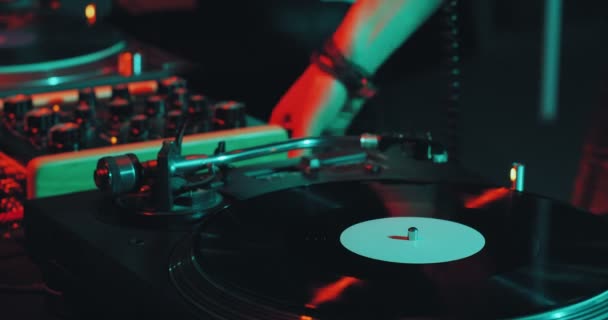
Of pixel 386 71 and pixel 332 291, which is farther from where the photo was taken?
pixel 386 71

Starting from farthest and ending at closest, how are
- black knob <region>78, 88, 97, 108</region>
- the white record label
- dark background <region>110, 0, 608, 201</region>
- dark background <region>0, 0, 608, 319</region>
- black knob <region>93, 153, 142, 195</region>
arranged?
dark background <region>110, 0, 608, 201</region> < dark background <region>0, 0, 608, 319</region> < black knob <region>78, 88, 97, 108</region> < black knob <region>93, 153, 142, 195</region> < the white record label

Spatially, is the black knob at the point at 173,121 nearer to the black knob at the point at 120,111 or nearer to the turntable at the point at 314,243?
the black knob at the point at 120,111

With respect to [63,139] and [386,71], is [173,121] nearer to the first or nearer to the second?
[63,139]

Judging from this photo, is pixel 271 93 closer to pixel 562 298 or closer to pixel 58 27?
pixel 58 27

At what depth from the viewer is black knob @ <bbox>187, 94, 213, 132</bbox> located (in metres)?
1.51

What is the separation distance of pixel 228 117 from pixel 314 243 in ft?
2.04

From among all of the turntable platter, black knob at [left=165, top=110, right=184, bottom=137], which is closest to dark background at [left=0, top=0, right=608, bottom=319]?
the turntable platter

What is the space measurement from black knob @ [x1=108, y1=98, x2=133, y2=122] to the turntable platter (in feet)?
1.41

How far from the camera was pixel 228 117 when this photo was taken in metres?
1.49

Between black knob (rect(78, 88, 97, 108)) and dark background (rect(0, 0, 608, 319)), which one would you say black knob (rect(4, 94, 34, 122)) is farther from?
dark background (rect(0, 0, 608, 319))

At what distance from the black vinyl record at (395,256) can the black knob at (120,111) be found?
0.54m

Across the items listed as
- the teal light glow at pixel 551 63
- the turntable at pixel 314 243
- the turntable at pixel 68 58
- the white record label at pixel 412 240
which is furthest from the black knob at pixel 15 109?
the teal light glow at pixel 551 63

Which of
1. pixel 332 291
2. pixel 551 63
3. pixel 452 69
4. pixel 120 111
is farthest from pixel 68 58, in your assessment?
pixel 551 63

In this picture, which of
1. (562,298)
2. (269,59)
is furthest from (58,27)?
(562,298)
